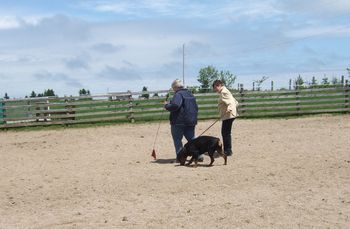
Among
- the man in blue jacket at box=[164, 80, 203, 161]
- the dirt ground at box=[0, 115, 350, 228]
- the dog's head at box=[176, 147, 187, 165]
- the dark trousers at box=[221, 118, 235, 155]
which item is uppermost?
the man in blue jacket at box=[164, 80, 203, 161]

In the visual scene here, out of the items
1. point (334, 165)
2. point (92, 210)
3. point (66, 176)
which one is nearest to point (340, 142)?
point (334, 165)

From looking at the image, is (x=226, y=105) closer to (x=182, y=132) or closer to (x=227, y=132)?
(x=227, y=132)

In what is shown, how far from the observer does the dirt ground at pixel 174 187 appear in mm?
5863

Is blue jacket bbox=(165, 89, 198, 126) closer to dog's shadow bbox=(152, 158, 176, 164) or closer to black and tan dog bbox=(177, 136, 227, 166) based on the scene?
black and tan dog bbox=(177, 136, 227, 166)

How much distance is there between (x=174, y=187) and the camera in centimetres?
751

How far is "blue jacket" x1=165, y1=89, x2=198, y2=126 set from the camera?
375 inches

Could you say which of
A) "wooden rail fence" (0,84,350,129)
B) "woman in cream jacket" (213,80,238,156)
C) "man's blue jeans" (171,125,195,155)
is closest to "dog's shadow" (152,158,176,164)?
"man's blue jeans" (171,125,195,155)

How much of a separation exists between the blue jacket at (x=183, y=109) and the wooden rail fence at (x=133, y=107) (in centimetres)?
882

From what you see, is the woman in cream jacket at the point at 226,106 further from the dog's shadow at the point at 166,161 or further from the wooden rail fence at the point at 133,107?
the wooden rail fence at the point at 133,107

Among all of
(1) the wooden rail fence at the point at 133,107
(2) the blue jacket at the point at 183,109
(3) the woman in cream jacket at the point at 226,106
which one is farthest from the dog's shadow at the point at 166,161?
(1) the wooden rail fence at the point at 133,107

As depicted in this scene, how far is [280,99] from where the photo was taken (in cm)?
2289

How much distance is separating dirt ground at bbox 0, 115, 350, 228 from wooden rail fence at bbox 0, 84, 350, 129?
695 centimetres

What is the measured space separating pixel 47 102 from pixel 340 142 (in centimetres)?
1202

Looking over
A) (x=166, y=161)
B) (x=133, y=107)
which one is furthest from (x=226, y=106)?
(x=133, y=107)
